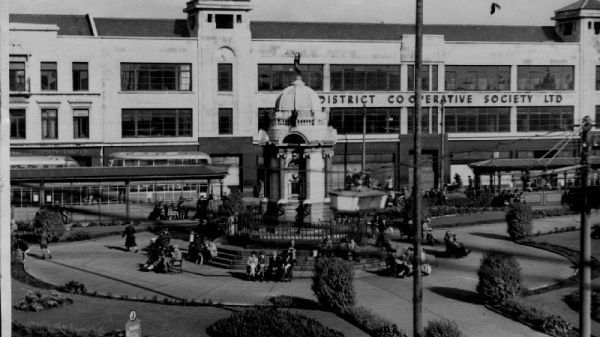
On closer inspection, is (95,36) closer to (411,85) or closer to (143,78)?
(143,78)

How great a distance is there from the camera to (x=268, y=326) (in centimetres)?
2645

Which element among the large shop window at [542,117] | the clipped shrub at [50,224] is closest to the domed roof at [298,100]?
the clipped shrub at [50,224]

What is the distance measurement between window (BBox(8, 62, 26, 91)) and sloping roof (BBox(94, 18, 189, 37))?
23.8 feet

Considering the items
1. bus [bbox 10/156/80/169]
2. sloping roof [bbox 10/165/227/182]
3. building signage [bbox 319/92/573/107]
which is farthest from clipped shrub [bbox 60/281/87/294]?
building signage [bbox 319/92/573/107]

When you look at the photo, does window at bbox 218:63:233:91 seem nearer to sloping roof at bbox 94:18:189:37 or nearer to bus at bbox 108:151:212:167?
sloping roof at bbox 94:18:189:37

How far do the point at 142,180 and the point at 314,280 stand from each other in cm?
2872

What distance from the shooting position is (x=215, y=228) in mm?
43562

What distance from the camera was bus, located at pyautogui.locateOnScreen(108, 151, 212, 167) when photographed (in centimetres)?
6550

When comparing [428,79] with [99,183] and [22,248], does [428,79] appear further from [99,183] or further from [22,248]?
[22,248]

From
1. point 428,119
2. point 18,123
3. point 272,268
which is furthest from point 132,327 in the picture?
point 428,119

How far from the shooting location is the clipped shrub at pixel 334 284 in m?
29.9

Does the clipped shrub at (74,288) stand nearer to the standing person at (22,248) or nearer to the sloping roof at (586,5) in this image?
the standing person at (22,248)

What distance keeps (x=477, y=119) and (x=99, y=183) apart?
1251 inches

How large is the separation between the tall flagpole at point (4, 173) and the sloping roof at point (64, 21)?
174 ft
